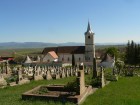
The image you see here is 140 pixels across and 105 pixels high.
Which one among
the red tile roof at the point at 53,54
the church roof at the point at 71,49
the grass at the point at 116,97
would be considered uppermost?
the church roof at the point at 71,49

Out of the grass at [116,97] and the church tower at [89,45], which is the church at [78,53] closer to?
the church tower at [89,45]

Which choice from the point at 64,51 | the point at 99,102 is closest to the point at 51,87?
the point at 99,102

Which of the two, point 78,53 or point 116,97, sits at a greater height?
point 78,53

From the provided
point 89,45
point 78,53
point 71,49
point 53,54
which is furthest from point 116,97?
point 71,49

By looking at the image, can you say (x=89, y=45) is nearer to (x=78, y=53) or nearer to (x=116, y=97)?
(x=78, y=53)

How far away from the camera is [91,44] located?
7375cm

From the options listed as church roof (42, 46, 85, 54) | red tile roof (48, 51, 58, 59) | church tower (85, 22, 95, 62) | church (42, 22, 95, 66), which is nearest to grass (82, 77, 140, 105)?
church (42, 22, 95, 66)

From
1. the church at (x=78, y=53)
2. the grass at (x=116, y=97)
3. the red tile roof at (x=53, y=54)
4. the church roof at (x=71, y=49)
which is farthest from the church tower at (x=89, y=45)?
the grass at (x=116, y=97)

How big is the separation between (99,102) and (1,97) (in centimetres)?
716

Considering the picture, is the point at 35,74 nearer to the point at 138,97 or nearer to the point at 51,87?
the point at 51,87

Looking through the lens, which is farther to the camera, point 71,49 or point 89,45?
point 71,49

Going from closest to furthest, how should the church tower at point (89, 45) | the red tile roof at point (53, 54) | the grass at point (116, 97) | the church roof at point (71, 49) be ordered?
the grass at point (116, 97) → the church tower at point (89, 45) → the red tile roof at point (53, 54) → the church roof at point (71, 49)

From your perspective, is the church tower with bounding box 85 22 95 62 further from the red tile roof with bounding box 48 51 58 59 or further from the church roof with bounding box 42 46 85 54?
the red tile roof with bounding box 48 51 58 59

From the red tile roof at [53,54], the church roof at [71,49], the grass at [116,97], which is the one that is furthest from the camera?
the church roof at [71,49]
